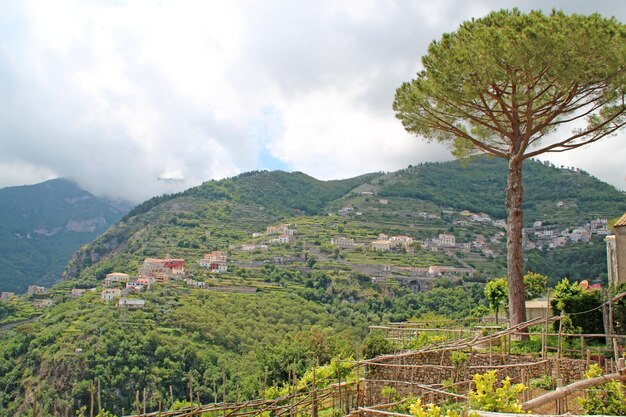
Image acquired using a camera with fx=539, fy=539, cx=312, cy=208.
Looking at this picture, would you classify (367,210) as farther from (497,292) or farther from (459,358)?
(459,358)

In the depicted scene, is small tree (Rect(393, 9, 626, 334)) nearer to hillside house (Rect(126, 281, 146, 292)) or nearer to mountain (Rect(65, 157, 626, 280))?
mountain (Rect(65, 157, 626, 280))

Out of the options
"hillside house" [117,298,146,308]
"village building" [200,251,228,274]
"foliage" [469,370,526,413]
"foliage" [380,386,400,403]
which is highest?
"village building" [200,251,228,274]

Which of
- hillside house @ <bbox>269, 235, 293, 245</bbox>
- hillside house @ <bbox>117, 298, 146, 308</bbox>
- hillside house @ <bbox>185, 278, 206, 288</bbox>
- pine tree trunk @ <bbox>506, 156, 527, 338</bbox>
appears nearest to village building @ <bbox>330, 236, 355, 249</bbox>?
hillside house @ <bbox>269, 235, 293, 245</bbox>

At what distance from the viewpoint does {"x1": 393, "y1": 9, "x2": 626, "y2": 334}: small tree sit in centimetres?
979

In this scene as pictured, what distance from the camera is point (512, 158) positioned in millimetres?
10945

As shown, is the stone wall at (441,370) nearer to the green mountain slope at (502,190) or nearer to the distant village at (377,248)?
the distant village at (377,248)

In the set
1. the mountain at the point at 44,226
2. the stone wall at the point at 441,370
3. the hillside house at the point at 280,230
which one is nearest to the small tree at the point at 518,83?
the stone wall at the point at 441,370

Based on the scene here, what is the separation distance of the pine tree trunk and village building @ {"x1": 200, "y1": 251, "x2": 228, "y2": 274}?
192 feet

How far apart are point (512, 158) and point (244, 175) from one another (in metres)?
103

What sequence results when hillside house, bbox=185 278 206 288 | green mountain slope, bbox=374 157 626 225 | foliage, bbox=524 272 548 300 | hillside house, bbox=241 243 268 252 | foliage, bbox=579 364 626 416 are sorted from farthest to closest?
hillside house, bbox=241 243 268 252
green mountain slope, bbox=374 157 626 225
hillside house, bbox=185 278 206 288
foliage, bbox=524 272 548 300
foliage, bbox=579 364 626 416

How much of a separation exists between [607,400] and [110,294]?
56.6 metres

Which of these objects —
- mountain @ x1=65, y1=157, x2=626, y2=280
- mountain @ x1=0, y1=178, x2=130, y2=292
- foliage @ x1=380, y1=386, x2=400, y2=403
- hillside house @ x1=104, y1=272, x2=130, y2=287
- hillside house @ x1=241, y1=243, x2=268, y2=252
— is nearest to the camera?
foliage @ x1=380, y1=386, x2=400, y2=403

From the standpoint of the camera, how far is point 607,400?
493 cm

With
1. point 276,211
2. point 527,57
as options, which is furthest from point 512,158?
point 276,211
